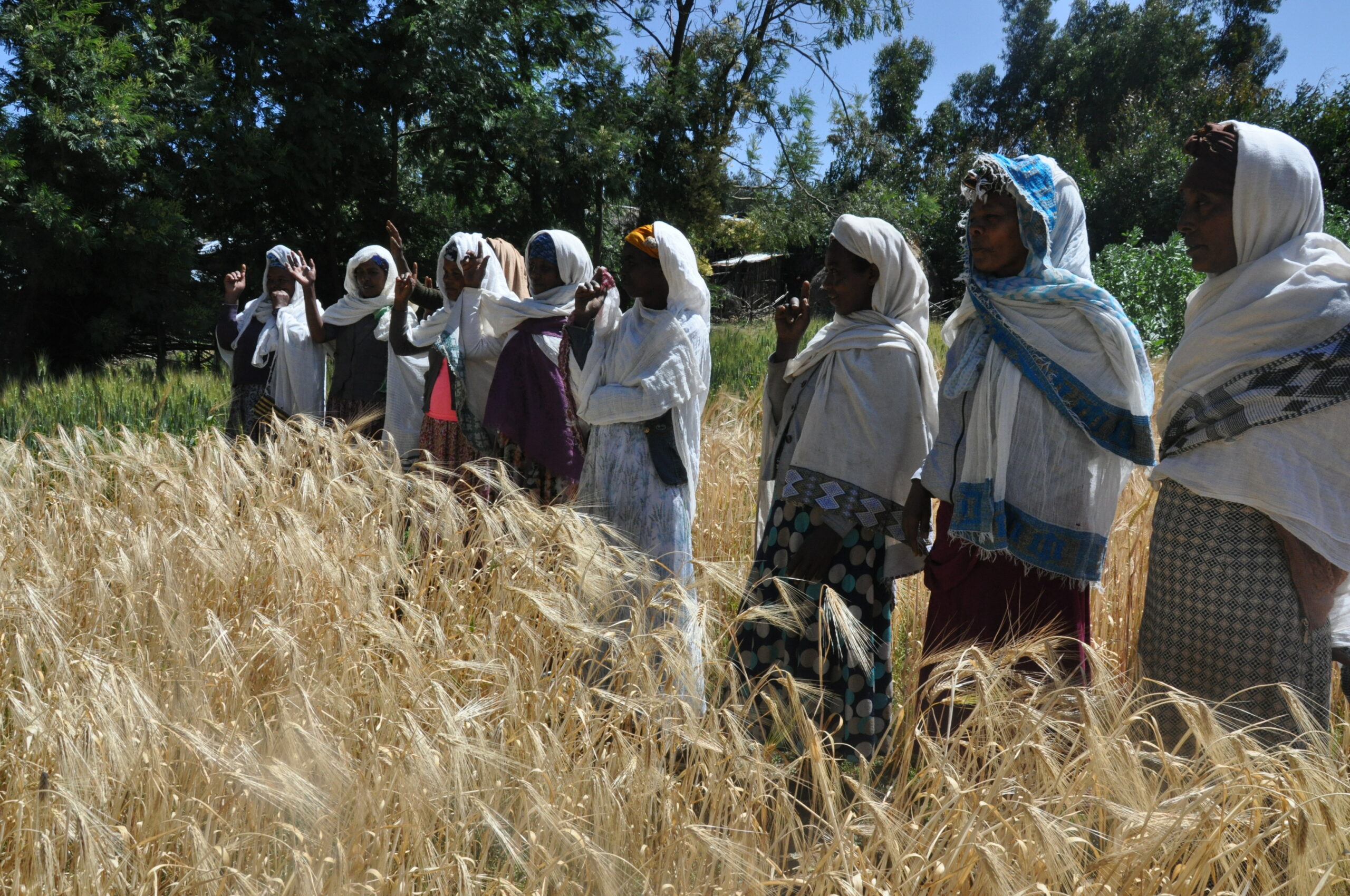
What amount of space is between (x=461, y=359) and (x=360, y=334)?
3.85 ft

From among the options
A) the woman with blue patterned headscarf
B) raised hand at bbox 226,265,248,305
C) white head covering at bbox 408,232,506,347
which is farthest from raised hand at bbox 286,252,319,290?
the woman with blue patterned headscarf

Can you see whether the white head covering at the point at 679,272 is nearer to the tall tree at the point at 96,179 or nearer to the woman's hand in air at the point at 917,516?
the woman's hand in air at the point at 917,516

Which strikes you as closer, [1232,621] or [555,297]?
[1232,621]

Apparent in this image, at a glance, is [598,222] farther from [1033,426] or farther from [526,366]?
[1033,426]

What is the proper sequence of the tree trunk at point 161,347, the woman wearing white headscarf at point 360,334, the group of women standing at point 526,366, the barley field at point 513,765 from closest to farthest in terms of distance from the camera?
the barley field at point 513,765 < the group of women standing at point 526,366 < the woman wearing white headscarf at point 360,334 < the tree trunk at point 161,347

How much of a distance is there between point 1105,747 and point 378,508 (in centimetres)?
199

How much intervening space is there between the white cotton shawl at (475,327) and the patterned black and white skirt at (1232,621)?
286 cm

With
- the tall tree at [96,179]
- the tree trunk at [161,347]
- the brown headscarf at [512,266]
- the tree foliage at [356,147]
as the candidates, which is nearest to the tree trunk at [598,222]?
the tree foliage at [356,147]

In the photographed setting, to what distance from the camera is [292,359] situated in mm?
5305

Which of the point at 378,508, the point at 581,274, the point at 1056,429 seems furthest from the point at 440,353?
the point at 1056,429

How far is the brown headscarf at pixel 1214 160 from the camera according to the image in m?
2.07

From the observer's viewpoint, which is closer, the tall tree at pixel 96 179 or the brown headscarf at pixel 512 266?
the brown headscarf at pixel 512 266

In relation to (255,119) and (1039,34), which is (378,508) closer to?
(255,119)

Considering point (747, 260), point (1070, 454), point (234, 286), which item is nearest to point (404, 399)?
point (234, 286)
